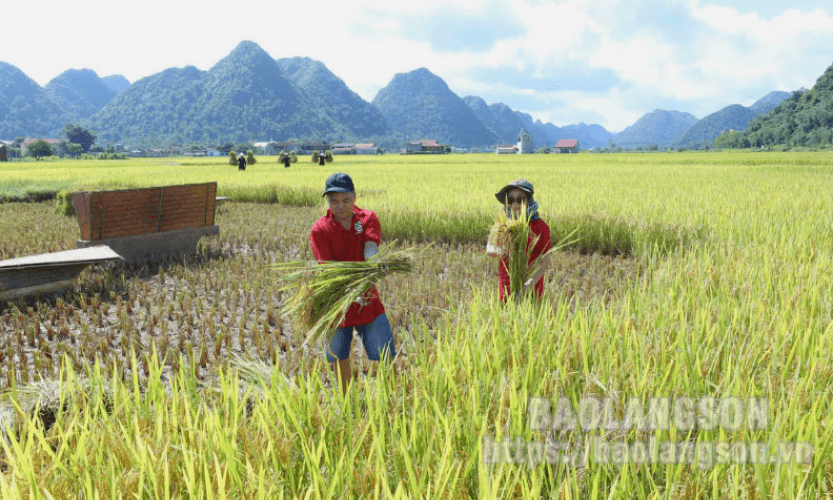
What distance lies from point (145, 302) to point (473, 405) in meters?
5.05

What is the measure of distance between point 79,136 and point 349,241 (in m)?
145

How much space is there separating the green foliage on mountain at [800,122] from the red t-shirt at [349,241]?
82557 millimetres

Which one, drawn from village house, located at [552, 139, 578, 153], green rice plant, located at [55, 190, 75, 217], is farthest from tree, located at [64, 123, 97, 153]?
green rice plant, located at [55, 190, 75, 217]

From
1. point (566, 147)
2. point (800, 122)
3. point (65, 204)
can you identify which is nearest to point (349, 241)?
point (65, 204)

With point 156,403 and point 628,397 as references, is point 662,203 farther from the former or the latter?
point 156,403

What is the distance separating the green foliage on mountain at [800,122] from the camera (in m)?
71.6

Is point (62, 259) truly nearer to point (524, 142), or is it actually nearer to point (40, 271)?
point (40, 271)

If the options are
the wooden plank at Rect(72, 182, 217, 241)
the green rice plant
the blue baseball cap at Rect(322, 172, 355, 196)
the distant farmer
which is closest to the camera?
the blue baseball cap at Rect(322, 172, 355, 196)

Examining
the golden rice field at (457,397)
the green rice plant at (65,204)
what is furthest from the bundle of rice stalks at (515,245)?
the green rice plant at (65,204)

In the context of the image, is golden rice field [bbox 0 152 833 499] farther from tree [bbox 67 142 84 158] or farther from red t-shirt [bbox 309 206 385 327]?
tree [bbox 67 142 84 158]

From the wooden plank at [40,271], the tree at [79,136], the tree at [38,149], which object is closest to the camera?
the wooden plank at [40,271]

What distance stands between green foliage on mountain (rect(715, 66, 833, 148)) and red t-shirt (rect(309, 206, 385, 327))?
82.6 metres

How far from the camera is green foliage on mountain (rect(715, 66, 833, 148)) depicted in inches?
2820

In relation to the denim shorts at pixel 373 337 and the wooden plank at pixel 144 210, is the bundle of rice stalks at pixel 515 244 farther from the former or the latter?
the wooden plank at pixel 144 210
